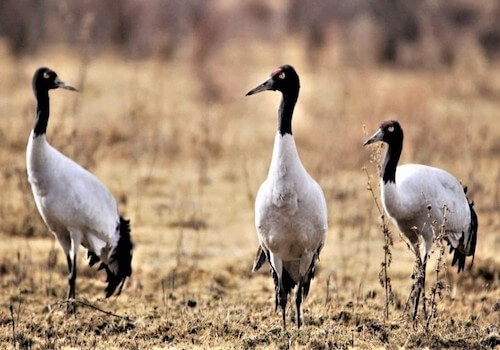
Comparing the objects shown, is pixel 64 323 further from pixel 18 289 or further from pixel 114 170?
pixel 114 170

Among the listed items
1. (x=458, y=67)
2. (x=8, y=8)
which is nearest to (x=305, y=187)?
(x=458, y=67)

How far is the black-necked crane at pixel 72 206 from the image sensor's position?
7234 mm

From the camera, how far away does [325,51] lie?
20.7 metres

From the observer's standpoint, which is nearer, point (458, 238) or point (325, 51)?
point (458, 238)

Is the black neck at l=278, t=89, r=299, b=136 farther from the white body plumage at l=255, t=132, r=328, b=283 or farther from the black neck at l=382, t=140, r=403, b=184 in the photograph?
the black neck at l=382, t=140, r=403, b=184

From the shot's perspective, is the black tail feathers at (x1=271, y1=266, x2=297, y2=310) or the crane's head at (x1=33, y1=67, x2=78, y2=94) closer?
the black tail feathers at (x1=271, y1=266, x2=297, y2=310)

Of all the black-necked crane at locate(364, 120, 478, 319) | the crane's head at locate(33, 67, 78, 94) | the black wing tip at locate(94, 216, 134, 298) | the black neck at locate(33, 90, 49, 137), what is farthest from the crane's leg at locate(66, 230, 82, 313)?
the black-necked crane at locate(364, 120, 478, 319)

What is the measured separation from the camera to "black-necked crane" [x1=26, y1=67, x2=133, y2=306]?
285 inches

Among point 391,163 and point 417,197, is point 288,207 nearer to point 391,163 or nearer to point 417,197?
point 391,163

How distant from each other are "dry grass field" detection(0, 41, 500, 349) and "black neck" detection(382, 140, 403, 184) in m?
0.92

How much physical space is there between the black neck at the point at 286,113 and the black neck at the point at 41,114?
1.85 metres

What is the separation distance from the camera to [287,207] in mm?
6180

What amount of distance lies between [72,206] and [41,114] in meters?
0.71

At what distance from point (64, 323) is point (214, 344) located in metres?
1.07
